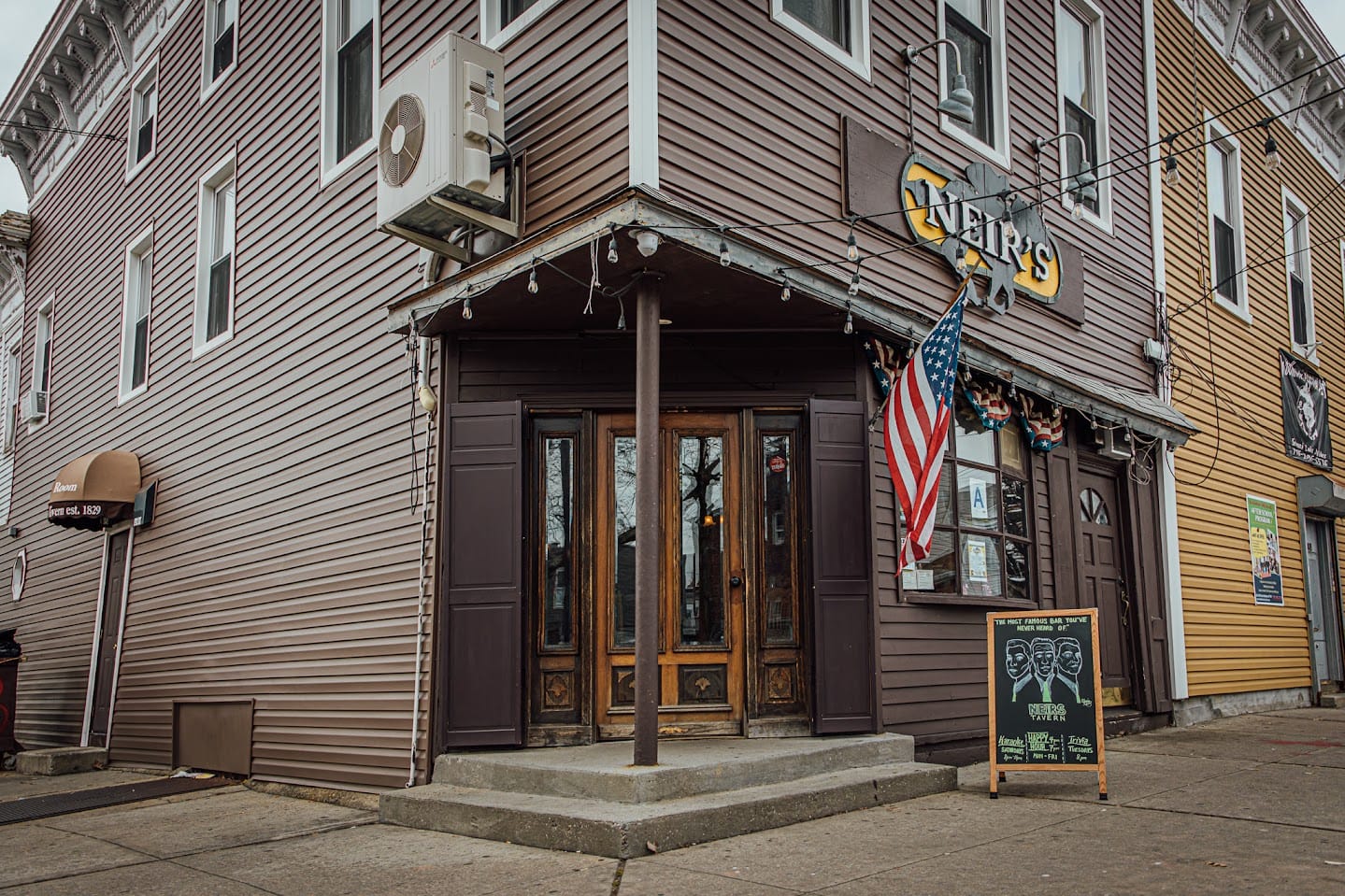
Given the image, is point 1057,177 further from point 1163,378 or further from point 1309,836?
point 1309,836

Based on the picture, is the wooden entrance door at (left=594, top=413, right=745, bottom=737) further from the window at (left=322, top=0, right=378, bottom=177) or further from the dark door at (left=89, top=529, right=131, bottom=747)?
the dark door at (left=89, top=529, right=131, bottom=747)

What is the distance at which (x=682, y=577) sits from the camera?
8.00m

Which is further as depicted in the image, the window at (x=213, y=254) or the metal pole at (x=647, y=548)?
the window at (x=213, y=254)

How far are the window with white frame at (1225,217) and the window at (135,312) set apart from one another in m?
12.3

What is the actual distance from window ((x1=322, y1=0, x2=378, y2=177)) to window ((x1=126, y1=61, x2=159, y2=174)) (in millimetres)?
4423

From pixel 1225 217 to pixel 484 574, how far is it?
10779mm

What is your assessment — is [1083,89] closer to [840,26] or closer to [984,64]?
[984,64]

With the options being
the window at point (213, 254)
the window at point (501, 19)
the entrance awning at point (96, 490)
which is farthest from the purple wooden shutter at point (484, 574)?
the entrance awning at point (96, 490)

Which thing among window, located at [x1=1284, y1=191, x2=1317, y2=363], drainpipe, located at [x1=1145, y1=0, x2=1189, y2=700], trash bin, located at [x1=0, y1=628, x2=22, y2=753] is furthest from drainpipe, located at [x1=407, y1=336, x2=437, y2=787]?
window, located at [x1=1284, y1=191, x2=1317, y2=363]

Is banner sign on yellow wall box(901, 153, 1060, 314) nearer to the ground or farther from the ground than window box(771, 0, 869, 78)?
nearer to the ground

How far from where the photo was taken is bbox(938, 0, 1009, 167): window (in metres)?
9.91

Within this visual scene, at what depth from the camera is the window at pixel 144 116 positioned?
13.3 m

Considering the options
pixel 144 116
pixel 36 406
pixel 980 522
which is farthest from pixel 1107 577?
pixel 36 406

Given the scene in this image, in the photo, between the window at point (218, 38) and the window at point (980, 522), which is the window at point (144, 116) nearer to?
the window at point (218, 38)
